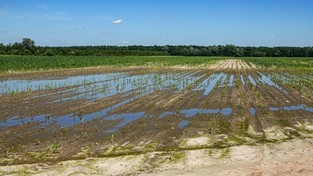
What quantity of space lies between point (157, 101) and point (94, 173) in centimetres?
1053

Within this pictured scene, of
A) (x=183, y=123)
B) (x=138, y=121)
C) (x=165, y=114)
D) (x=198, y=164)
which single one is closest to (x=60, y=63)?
(x=165, y=114)

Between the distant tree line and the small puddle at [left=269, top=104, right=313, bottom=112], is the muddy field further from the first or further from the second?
the distant tree line

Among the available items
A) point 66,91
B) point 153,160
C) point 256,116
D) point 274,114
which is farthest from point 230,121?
point 66,91

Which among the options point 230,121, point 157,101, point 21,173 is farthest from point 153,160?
point 157,101

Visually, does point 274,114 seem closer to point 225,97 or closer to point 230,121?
point 230,121

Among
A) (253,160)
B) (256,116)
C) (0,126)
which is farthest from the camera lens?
(256,116)

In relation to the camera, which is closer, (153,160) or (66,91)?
(153,160)

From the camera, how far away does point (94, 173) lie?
788 cm

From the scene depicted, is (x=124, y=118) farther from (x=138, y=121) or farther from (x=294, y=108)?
(x=294, y=108)

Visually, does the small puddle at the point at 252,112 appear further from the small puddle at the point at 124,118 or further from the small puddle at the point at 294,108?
the small puddle at the point at 124,118

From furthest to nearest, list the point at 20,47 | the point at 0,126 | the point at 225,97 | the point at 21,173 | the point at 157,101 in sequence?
the point at 20,47
the point at 225,97
the point at 157,101
the point at 0,126
the point at 21,173

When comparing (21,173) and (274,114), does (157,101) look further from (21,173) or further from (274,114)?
(21,173)

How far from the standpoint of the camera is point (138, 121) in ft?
44.4

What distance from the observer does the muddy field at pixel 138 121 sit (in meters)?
9.94
